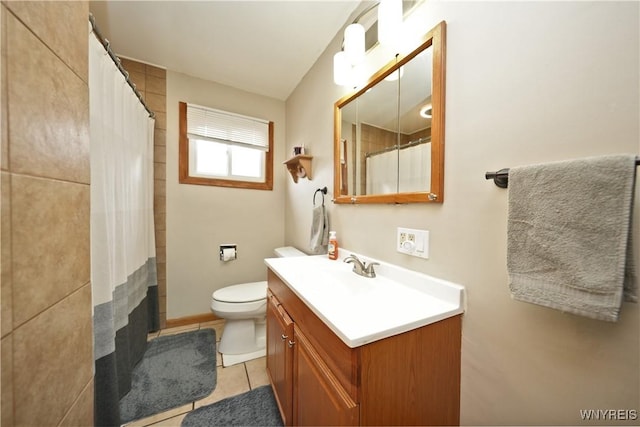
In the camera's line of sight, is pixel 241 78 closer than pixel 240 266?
Yes

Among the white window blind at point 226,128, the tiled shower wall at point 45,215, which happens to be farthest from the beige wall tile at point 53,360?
the white window blind at point 226,128

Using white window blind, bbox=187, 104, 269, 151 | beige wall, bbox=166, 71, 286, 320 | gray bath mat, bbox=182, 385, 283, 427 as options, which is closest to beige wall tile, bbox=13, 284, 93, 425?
Answer: gray bath mat, bbox=182, 385, 283, 427

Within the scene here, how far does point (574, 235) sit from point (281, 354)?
1165 millimetres

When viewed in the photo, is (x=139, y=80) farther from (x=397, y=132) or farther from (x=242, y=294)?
(x=397, y=132)

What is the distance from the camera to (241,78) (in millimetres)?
2025

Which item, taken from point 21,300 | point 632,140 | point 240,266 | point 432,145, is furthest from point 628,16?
point 240,266

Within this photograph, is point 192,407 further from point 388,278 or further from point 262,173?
point 262,173

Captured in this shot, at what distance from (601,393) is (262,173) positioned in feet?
7.90

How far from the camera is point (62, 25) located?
0.44 meters

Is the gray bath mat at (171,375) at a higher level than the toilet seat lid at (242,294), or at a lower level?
lower

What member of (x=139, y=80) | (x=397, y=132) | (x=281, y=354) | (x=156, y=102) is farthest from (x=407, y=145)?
(x=139, y=80)

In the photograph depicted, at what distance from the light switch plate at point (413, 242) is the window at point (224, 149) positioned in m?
1.66

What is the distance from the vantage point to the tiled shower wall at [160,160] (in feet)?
6.23

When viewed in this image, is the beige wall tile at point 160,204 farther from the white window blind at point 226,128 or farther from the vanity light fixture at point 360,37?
the vanity light fixture at point 360,37
